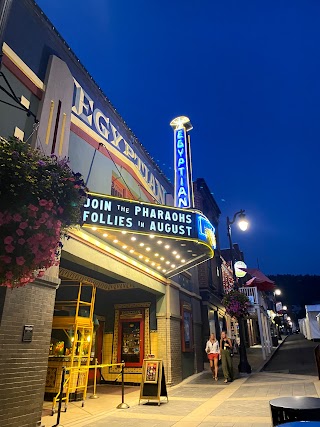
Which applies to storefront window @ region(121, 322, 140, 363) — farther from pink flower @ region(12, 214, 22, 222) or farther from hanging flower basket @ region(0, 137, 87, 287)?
pink flower @ region(12, 214, 22, 222)

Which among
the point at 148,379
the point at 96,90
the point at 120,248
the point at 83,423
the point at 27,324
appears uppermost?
the point at 96,90

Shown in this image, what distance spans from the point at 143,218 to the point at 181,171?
4.88 metres

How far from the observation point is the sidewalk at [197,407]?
7.32 metres

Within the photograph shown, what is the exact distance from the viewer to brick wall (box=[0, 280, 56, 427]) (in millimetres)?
5859

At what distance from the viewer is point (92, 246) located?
30.3ft

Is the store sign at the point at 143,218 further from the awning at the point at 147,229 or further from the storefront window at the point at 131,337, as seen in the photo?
the storefront window at the point at 131,337

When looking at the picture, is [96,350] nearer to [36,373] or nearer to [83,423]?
[83,423]

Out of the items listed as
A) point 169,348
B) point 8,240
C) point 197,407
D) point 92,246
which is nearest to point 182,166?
point 92,246

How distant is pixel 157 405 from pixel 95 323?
376 centimetres

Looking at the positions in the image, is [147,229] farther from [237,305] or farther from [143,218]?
[237,305]

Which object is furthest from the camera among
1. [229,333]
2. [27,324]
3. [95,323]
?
[229,333]

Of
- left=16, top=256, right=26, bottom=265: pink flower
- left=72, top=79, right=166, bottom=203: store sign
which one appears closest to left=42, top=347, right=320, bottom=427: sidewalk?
left=16, top=256, right=26, bottom=265: pink flower

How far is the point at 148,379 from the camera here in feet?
31.5

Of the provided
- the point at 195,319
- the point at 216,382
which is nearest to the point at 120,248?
the point at 216,382
